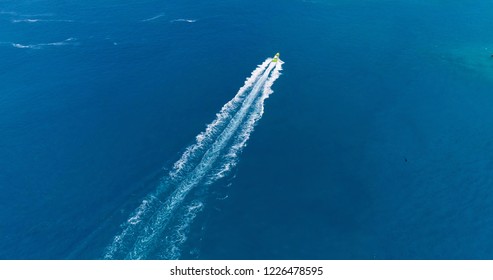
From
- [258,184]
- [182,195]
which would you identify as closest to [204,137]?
[182,195]

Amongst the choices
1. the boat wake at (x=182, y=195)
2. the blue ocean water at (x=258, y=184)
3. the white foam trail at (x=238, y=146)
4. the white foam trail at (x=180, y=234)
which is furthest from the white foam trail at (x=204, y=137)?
the white foam trail at (x=180, y=234)

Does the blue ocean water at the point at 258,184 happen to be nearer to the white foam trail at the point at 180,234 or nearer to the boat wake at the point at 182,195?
the white foam trail at the point at 180,234

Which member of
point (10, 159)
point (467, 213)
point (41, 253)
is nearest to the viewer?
point (41, 253)

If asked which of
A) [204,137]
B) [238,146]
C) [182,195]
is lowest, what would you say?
[182,195]

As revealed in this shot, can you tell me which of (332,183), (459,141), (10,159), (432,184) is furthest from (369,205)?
(10,159)

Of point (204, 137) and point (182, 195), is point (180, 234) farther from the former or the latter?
point (204, 137)

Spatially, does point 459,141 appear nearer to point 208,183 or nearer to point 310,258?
point 310,258

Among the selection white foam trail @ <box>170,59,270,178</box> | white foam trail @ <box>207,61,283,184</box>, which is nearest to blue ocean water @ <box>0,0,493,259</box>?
white foam trail @ <box>207,61,283,184</box>

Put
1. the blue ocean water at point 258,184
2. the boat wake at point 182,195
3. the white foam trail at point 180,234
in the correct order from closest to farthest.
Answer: the white foam trail at point 180,234
the boat wake at point 182,195
the blue ocean water at point 258,184

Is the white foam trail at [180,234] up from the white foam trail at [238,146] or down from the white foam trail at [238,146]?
down
